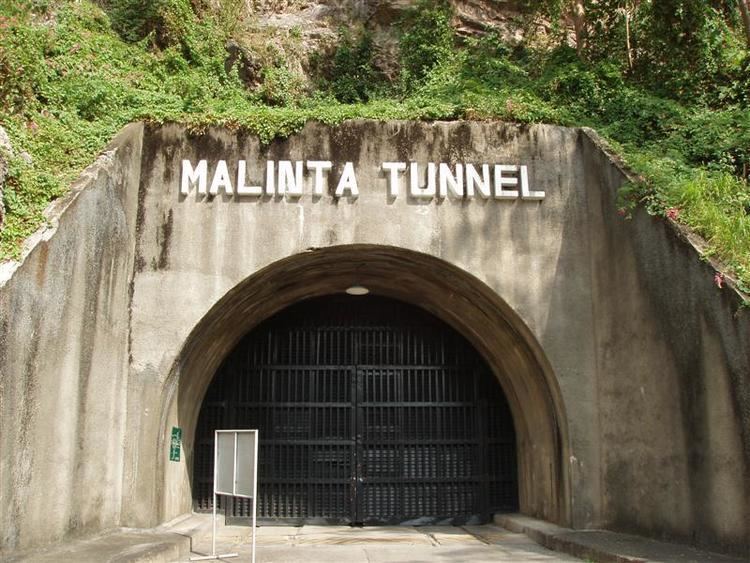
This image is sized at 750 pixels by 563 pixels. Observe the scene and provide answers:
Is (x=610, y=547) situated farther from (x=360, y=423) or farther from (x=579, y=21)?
(x=579, y=21)

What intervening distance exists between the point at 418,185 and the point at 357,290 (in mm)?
2350

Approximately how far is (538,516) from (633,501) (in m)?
1.88

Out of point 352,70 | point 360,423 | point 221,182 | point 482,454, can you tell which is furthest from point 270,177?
point 352,70

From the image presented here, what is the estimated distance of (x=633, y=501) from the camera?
823 centimetres

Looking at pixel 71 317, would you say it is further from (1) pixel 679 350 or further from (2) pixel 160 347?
(1) pixel 679 350

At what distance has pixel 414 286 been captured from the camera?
413 inches

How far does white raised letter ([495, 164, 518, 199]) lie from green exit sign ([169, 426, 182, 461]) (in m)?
4.71

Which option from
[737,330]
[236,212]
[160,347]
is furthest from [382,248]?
[737,330]

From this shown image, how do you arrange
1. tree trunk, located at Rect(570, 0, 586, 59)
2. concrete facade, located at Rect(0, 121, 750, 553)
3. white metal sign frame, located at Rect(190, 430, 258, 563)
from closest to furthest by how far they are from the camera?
white metal sign frame, located at Rect(190, 430, 258, 563), concrete facade, located at Rect(0, 121, 750, 553), tree trunk, located at Rect(570, 0, 586, 59)

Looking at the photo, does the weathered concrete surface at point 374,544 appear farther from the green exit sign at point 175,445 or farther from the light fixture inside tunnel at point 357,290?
the light fixture inside tunnel at point 357,290

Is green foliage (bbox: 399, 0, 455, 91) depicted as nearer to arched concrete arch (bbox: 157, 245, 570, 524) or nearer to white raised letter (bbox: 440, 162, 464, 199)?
white raised letter (bbox: 440, 162, 464, 199)

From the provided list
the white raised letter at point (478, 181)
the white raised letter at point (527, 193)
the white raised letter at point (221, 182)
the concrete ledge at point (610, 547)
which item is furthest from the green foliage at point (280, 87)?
the concrete ledge at point (610, 547)

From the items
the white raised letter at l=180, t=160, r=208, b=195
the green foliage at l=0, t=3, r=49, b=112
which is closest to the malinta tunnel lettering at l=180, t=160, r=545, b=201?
the white raised letter at l=180, t=160, r=208, b=195

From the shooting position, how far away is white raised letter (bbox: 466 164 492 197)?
363 inches
